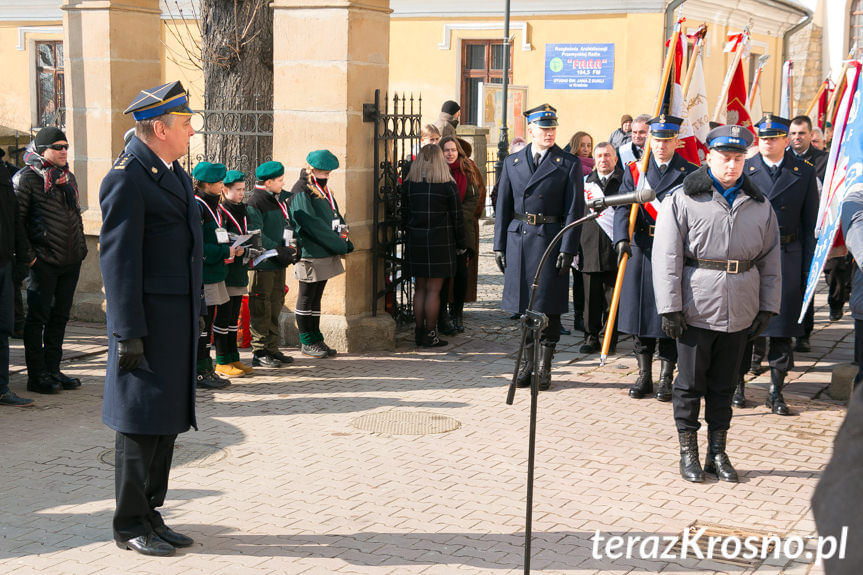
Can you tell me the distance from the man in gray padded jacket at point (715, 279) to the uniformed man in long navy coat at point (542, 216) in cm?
202

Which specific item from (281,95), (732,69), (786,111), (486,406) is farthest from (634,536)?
(786,111)

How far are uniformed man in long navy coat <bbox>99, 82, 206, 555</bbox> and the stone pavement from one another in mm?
350

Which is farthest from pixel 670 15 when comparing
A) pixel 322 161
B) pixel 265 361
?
pixel 265 361

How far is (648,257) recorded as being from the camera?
7832mm

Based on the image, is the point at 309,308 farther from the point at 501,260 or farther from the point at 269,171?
the point at 501,260

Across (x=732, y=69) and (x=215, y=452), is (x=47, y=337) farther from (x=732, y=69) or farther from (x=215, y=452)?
(x=732, y=69)

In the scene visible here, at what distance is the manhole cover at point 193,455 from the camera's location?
6.17 m

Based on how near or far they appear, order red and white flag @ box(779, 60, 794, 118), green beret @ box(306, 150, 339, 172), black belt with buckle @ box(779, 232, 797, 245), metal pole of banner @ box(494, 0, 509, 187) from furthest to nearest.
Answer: metal pole of banner @ box(494, 0, 509, 187) → red and white flag @ box(779, 60, 794, 118) → green beret @ box(306, 150, 339, 172) → black belt with buckle @ box(779, 232, 797, 245)

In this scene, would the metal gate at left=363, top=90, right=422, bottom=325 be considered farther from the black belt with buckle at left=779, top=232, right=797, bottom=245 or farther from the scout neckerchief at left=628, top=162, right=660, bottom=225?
the black belt with buckle at left=779, top=232, right=797, bottom=245

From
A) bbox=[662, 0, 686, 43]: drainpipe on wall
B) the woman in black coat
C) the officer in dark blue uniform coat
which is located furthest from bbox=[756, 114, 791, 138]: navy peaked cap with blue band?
bbox=[662, 0, 686, 43]: drainpipe on wall

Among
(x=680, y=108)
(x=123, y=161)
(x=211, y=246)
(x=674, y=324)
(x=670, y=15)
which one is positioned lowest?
(x=674, y=324)

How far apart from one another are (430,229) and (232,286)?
2013 millimetres

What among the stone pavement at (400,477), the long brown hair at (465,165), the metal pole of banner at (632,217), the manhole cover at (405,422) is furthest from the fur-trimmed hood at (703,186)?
the long brown hair at (465,165)

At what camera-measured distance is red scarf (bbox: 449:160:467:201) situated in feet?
33.7
